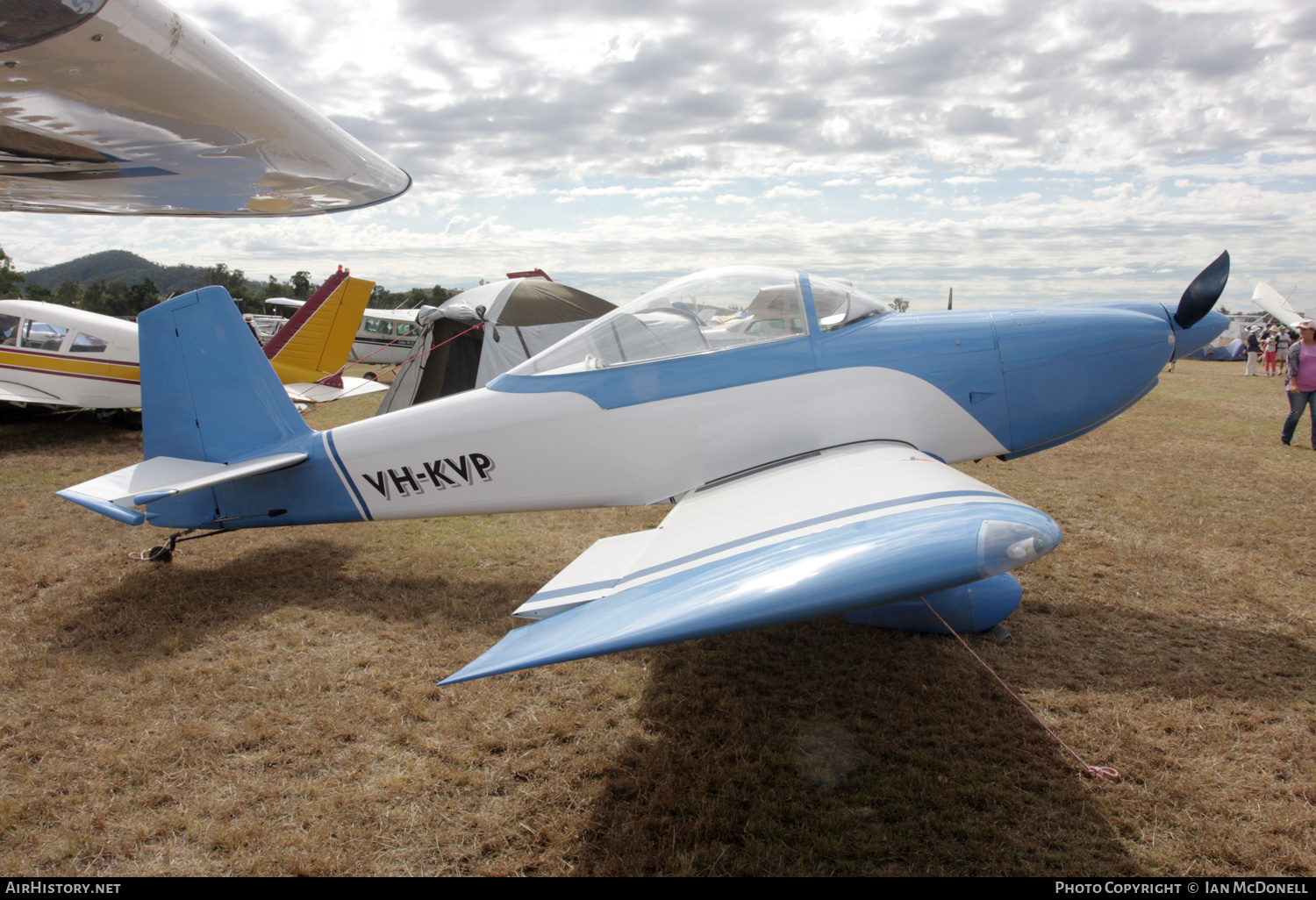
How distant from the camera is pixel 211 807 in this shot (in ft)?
7.99

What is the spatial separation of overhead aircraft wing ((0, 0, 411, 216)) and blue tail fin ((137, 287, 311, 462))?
73 centimetres

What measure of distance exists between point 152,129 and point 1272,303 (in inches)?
552

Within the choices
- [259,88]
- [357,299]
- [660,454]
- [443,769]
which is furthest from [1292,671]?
[357,299]

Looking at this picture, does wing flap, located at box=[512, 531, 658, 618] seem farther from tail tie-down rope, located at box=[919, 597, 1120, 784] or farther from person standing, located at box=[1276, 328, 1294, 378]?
person standing, located at box=[1276, 328, 1294, 378]

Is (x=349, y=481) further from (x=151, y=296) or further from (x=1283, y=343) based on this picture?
(x=151, y=296)

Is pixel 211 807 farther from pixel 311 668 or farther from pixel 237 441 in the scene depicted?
pixel 237 441

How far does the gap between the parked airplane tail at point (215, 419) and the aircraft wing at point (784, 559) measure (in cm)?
252

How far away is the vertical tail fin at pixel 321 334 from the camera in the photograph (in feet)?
35.8

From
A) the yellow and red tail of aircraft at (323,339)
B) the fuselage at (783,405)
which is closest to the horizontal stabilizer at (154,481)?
the fuselage at (783,405)

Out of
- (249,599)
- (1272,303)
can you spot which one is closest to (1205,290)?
(249,599)

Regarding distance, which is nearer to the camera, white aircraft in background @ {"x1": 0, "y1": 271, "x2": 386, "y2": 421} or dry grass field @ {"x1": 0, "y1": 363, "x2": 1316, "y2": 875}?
dry grass field @ {"x1": 0, "y1": 363, "x2": 1316, "y2": 875}

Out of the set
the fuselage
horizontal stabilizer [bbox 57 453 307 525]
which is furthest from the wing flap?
horizontal stabilizer [bbox 57 453 307 525]

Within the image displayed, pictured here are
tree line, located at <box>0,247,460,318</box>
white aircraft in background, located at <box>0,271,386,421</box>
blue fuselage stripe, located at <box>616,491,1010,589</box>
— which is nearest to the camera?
blue fuselage stripe, located at <box>616,491,1010,589</box>

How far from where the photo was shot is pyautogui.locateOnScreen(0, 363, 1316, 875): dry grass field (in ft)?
7.30
